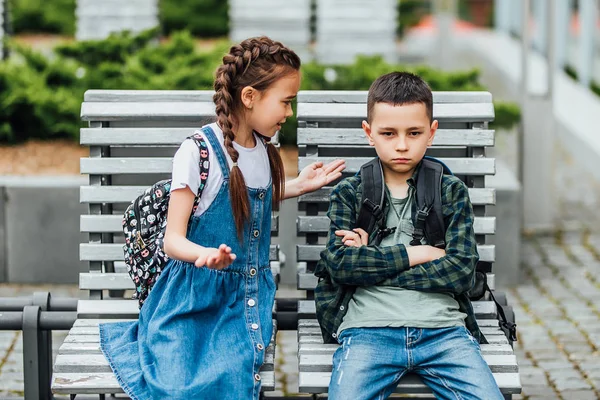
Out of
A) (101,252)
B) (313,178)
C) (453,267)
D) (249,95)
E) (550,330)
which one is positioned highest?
(249,95)

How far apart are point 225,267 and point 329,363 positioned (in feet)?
1.49

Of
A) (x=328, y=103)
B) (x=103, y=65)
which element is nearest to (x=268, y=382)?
(x=328, y=103)

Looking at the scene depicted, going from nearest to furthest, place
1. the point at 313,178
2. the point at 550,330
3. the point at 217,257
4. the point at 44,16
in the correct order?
the point at 217,257, the point at 313,178, the point at 550,330, the point at 44,16

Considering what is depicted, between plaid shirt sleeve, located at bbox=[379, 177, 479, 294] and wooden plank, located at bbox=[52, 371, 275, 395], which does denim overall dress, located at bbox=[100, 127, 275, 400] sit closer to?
wooden plank, located at bbox=[52, 371, 275, 395]

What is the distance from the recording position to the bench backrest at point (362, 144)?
13.6 ft

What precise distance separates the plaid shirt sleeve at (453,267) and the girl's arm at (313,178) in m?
0.51

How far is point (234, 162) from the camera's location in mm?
3596

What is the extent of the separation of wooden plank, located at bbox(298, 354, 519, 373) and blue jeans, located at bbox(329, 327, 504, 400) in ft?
0.16

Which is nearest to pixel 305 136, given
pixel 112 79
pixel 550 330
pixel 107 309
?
pixel 107 309

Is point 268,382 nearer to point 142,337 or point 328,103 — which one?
point 142,337

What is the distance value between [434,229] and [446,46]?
41.5 ft

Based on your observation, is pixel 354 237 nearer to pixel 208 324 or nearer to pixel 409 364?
pixel 409 364

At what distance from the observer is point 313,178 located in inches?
156

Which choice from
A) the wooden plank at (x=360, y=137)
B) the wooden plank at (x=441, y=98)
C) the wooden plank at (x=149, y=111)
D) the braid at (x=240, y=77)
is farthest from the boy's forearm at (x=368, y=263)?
the wooden plank at (x=149, y=111)
